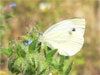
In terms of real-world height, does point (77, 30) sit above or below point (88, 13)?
above

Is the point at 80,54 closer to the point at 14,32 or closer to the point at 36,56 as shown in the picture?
the point at 14,32

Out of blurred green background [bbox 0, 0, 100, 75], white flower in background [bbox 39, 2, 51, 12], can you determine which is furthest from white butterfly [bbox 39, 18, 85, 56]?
white flower in background [bbox 39, 2, 51, 12]

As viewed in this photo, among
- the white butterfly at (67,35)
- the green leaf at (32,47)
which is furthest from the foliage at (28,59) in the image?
the white butterfly at (67,35)

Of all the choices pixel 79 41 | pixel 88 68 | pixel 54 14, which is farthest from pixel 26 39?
pixel 54 14

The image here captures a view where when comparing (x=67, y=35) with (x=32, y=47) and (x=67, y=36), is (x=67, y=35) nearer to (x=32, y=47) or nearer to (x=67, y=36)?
(x=67, y=36)

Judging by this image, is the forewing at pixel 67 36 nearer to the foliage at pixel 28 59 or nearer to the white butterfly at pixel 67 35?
the white butterfly at pixel 67 35

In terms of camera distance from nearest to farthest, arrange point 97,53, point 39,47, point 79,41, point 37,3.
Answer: point 39,47, point 79,41, point 97,53, point 37,3
